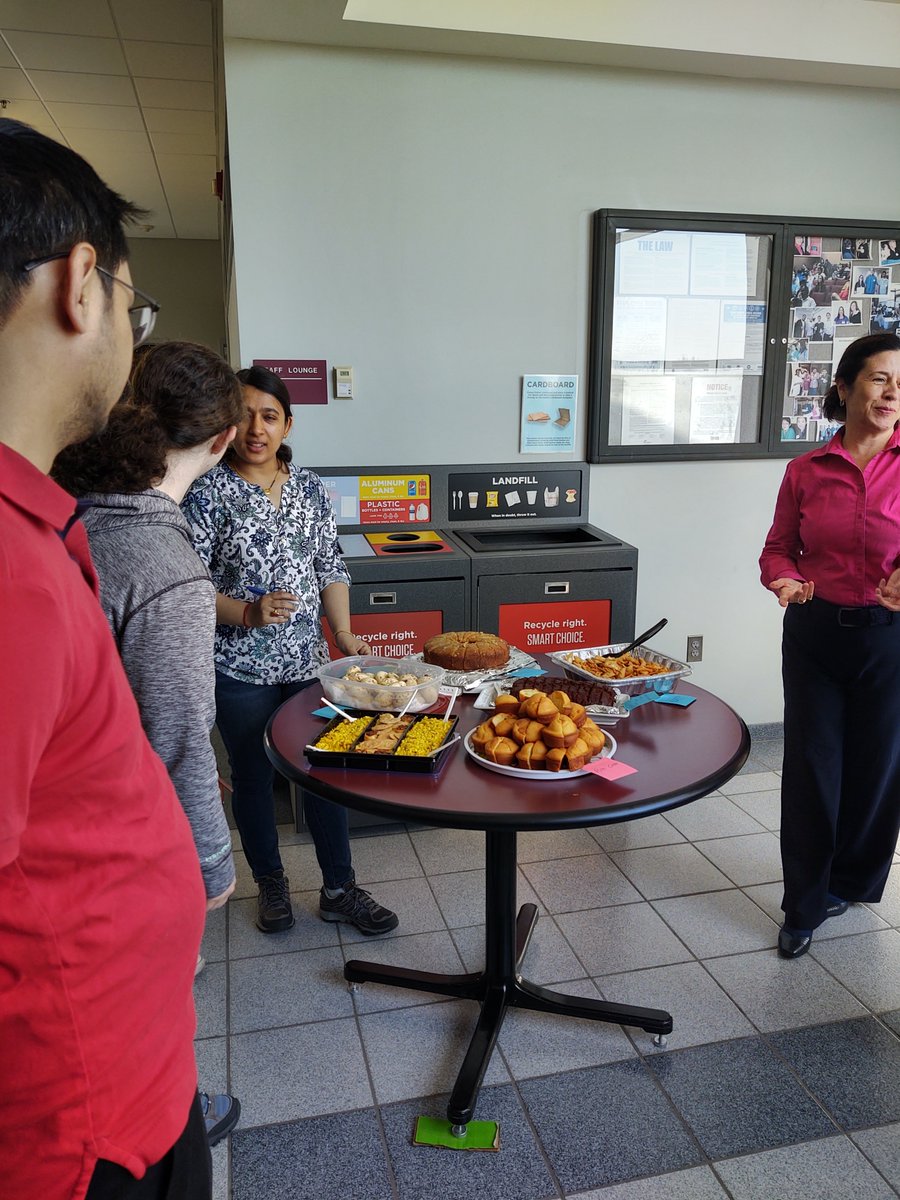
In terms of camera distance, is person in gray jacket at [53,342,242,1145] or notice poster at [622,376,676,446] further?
notice poster at [622,376,676,446]

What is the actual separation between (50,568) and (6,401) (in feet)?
0.55

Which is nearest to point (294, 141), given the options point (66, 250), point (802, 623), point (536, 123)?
point (536, 123)

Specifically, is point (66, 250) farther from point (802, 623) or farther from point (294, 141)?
point (294, 141)

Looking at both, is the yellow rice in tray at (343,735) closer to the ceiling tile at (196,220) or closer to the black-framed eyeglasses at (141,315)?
the black-framed eyeglasses at (141,315)

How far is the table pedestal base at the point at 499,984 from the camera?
2113 millimetres

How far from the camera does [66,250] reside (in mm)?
770

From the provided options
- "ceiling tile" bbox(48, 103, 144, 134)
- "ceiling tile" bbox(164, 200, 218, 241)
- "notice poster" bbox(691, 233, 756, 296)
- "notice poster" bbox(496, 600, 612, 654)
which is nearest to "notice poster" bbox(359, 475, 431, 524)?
"notice poster" bbox(496, 600, 612, 654)

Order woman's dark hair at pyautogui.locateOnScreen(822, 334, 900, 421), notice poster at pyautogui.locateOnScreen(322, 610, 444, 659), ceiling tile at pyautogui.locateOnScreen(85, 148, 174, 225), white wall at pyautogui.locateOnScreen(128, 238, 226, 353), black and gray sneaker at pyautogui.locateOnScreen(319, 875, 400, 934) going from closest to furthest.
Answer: woman's dark hair at pyautogui.locateOnScreen(822, 334, 900, 421) → black and gray sneaker at pyautogui.locateOnScreen(319, 875, 400, 934) → notice poster at pyautogui.locateOnScreen(322, 610, 444, 659) → ceiling tile at pyautogui.locateOnScreen(85, 148, 174, 225) → white wall at pyautogui.locateOnScreen(128, 238, 226, 353)

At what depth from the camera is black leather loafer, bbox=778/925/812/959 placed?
249 centimetres

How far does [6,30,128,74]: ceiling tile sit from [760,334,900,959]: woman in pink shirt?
4.44 metres

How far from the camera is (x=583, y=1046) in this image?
213cm

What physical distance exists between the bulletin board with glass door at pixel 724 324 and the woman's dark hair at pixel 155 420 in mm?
2275

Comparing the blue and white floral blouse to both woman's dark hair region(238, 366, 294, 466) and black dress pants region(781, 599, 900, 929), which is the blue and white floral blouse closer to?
woman's dark hair region(238, 366, 294, 466)

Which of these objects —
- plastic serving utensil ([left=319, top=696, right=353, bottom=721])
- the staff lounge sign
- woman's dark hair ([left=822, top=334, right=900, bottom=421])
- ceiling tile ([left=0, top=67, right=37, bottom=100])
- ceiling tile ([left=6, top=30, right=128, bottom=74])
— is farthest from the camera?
ceiling tile ([left=0, top=67, right=37, bottom=100])
